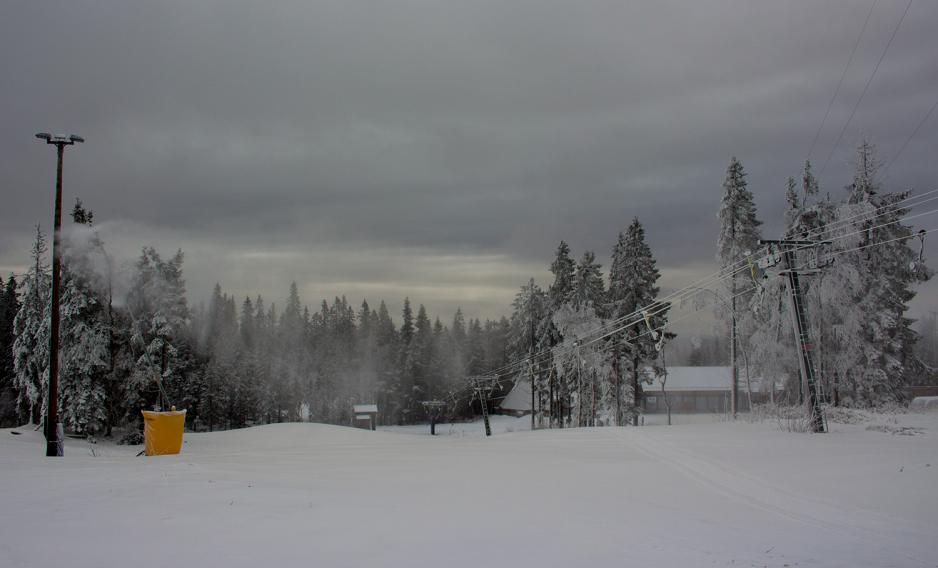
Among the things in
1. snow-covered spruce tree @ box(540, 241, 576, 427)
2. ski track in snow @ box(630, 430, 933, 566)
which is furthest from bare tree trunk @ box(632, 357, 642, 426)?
ski track in snow @ box(630, 430, 933, 566)

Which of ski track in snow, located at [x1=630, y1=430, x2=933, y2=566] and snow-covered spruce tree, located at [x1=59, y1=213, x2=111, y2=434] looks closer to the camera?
ski track in snow, located at [x1=630, y1=430, x2=933, y2=566]

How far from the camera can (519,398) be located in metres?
101

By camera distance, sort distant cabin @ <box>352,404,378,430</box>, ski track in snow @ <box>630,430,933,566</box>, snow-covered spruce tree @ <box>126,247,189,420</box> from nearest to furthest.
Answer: ski track in snow @ <box>630,430,933,566</box> → snow-covered spruce tree @ <box>126,247,189,420</box> → distant cabin @ <box>352,404,378,430</box>

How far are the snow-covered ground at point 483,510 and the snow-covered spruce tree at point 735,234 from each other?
2538 centimetres

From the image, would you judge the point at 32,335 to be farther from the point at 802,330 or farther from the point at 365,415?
the point at 802,330

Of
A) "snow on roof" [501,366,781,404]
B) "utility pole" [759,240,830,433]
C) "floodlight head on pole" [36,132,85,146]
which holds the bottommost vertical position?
"snow on roof" [501,366,781,404]

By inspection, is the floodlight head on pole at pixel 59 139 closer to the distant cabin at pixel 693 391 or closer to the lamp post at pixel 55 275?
the lamp post at pixel 55 275

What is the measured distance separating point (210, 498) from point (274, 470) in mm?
3932

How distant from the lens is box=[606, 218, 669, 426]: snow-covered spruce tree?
5194cm

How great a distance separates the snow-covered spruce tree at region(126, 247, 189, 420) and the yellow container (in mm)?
28903

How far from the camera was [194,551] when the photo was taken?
713cm

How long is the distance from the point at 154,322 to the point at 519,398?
6355 centimetres

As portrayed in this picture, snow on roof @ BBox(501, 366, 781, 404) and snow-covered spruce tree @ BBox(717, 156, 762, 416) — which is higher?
snow-covered spruce tree @ BBox(717, 156, 762, 416)

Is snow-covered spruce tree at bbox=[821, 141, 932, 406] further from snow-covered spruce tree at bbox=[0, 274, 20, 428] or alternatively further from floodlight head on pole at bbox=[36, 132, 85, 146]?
snow-covered spruce tree at bbox=[0, 274, 20, 428]
